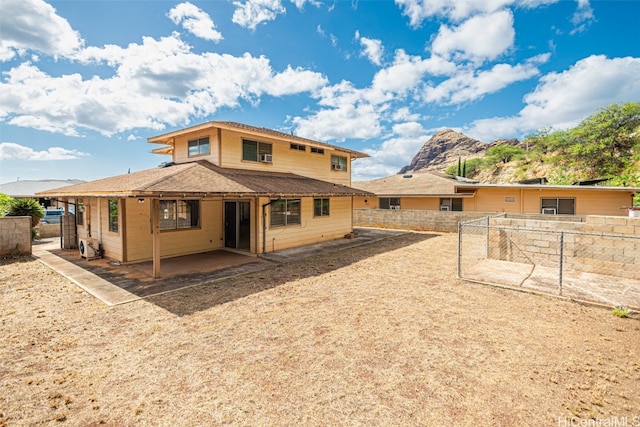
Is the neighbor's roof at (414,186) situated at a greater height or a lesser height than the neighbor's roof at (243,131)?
lesser

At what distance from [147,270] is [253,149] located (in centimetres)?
631

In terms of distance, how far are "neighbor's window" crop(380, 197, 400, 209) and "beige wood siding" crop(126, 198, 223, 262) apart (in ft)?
51.6

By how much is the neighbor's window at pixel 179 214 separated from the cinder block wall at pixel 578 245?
34.5 ft

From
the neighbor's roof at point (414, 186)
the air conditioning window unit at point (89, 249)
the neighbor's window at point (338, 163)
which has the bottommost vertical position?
the air conditioning window unit at point (89, 249)

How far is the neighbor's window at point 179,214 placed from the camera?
34.6 feet

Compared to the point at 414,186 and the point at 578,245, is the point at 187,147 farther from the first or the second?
the point at 414,186

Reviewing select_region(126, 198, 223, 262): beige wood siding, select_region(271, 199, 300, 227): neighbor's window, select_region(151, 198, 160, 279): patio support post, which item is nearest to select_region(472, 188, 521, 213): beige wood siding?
select_region(271, 199, 300, 227): neighbor's window

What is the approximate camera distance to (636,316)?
5.64m

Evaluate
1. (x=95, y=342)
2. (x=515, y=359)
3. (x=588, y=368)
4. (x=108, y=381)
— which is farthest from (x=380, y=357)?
(x=95, y=342)

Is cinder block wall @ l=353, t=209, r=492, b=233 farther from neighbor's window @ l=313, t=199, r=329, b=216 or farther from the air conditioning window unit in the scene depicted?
the air conditioning window unit

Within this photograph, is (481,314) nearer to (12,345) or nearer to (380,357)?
(380,357)

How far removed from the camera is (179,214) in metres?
11.0

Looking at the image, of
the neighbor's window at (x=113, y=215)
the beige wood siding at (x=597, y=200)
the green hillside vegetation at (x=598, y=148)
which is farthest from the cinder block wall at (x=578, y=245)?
the green hillside vegetation at (x=598, y=148)

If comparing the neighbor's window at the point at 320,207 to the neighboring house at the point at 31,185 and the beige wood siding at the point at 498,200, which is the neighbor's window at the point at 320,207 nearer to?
the beige wood siding at the point at 498,200
